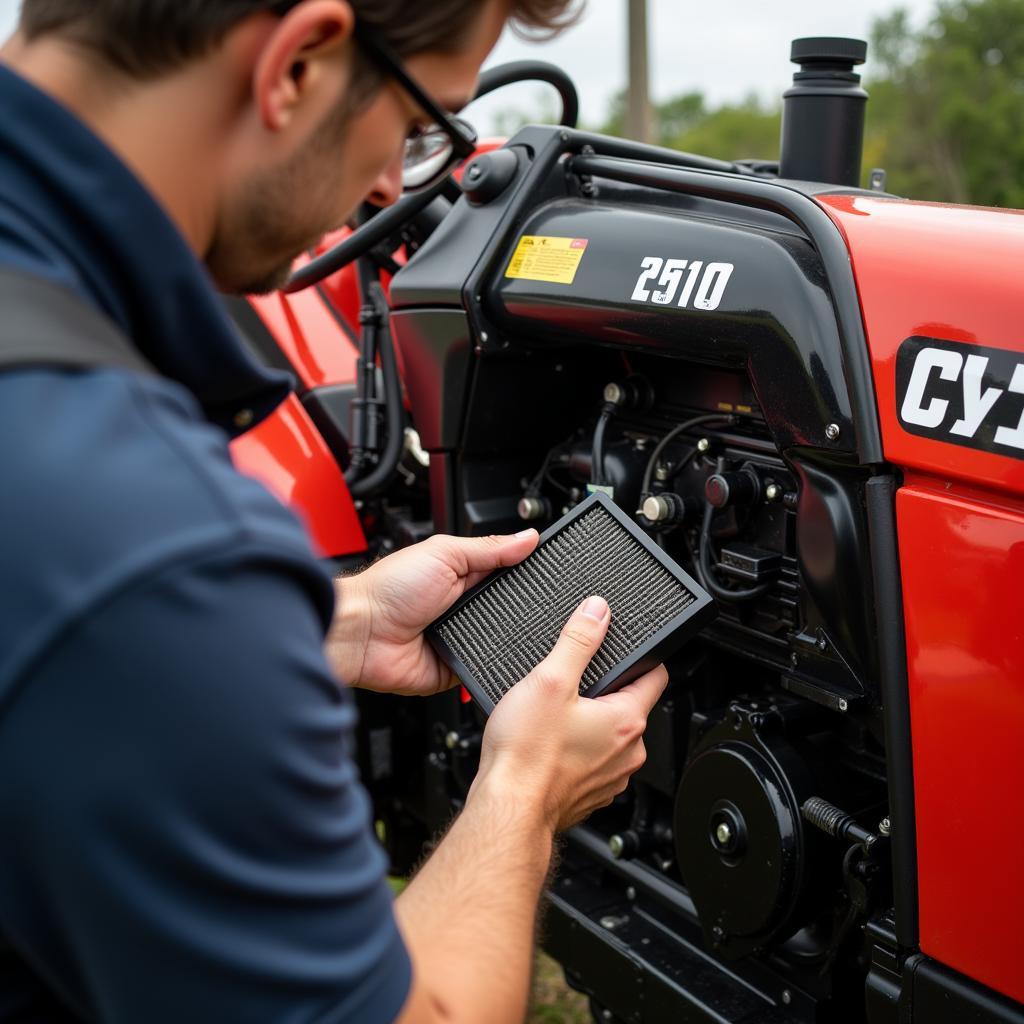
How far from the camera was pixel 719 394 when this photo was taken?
71.4 inches

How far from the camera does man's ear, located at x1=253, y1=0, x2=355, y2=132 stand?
0.82 metres

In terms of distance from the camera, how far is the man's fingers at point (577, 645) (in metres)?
1.24

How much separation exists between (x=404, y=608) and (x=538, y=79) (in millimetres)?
1224

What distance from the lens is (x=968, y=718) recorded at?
4.27 feet

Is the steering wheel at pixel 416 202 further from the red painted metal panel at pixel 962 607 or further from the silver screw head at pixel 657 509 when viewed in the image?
the red painted metal panel at pixel 962 607

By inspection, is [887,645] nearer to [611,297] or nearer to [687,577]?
[687,577]

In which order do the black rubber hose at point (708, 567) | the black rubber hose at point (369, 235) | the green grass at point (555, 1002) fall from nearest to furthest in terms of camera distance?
the black rubber hose at point (708, 567) < the black rubber hose at point (369, 235) < the green grass at point (555, 1002)

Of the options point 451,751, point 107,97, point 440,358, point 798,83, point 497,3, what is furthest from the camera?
point 451,751

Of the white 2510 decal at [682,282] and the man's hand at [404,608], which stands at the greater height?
the white 2510 decal at [682,282]

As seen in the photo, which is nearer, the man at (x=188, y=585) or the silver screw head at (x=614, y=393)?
the man at (x=188, y=585)

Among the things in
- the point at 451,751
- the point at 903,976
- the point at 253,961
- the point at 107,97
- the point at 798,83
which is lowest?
the point at 451,751

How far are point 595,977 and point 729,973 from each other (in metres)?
0.25

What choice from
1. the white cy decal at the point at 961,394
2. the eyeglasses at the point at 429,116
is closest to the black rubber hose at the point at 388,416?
the eyeglasses at the point at 429,116

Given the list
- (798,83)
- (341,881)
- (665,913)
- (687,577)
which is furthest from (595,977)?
(798,83)
